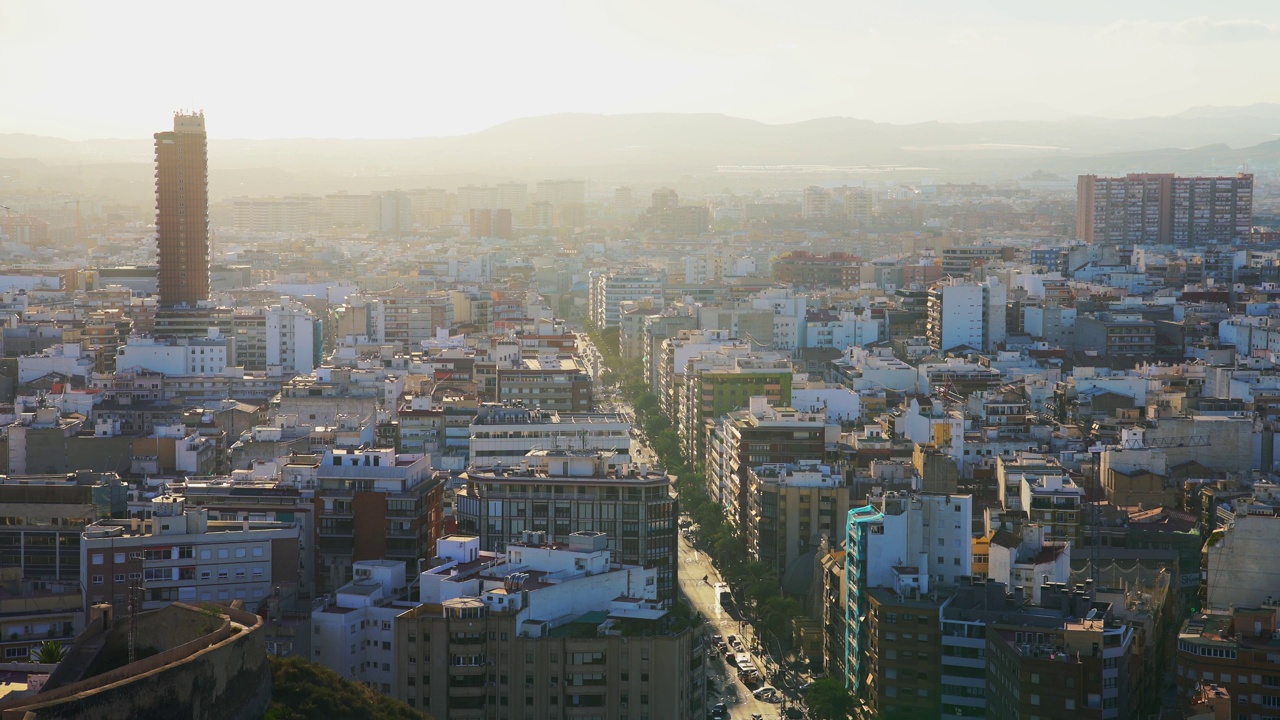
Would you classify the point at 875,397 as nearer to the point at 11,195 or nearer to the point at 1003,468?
the point at 1003,468

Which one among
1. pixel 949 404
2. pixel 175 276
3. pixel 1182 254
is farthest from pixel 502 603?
pixel 1182 254

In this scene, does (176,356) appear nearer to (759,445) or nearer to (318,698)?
(759,445)

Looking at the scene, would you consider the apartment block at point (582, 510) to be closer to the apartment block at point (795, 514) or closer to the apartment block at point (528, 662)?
the apartment block at point (795, 514)

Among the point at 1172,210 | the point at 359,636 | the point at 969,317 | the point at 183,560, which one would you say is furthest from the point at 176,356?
the point at 1172,210

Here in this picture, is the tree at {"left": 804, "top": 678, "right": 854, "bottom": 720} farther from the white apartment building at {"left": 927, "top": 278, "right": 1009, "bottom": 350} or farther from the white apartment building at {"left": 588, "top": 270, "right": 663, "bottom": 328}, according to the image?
the white apartment building at {"left": 588, "top": 270, "right": 663, "bottom": 328}

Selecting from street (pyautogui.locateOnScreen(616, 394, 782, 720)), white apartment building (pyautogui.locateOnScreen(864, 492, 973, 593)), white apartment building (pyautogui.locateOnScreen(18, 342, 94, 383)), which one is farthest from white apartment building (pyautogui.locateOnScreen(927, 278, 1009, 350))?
white apartment building (pyautogui.locateOnScreen(864, 492, 973, 593))

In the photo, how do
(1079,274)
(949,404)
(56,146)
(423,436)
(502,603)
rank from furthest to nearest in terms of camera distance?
(56,146)
(1079,274)
(949,404)
(423,436)
(502,603)

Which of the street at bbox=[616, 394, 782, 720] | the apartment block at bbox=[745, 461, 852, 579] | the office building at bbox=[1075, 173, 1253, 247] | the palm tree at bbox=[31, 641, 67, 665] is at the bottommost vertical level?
the street at bbox=[616, 394, 782, 720]

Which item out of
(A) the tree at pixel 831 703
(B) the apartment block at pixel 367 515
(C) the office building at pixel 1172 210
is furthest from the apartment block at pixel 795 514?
(C) the office building at pixel 1172 210
